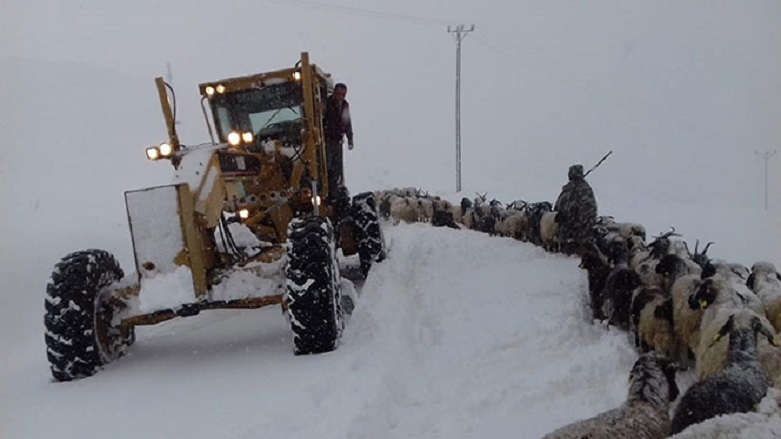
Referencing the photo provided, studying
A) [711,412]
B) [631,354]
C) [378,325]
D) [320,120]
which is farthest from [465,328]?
[711,412]

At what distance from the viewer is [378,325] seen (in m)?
6.70

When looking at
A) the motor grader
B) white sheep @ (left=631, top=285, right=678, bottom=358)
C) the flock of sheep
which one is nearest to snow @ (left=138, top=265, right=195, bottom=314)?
the motor grader

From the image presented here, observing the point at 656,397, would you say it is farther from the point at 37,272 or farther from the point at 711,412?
the point at 37,272

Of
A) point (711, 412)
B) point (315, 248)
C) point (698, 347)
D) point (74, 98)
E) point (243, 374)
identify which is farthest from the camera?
point (74, 98)

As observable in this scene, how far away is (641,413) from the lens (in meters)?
3.60

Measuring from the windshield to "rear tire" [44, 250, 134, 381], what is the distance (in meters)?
2.77

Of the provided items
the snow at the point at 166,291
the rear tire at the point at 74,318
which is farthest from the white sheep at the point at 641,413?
the rear tire at the point at 74,318

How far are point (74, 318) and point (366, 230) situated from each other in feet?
14.0

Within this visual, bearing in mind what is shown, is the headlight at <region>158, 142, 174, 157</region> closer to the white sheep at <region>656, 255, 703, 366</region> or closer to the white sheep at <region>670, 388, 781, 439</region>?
the white sheep at <region>656, 255, 703, 366</region>

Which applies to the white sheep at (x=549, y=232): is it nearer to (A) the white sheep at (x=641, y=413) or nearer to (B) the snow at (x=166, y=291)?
(B) the snow at (x=166, y=291)

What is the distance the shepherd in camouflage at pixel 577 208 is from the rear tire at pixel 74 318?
6778mm

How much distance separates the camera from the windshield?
8234 millimetres

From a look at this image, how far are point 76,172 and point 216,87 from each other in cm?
1954

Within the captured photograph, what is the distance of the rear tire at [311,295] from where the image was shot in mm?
5820
